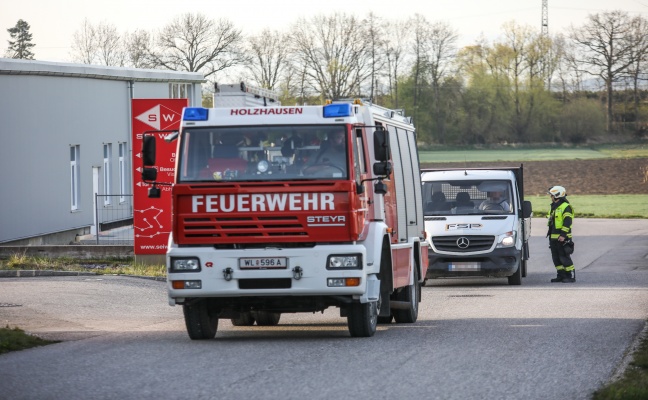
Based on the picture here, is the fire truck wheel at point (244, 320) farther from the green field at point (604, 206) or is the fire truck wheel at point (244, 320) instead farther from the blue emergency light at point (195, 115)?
the green field at point (604, 206)

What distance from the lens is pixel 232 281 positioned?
12.6 meters

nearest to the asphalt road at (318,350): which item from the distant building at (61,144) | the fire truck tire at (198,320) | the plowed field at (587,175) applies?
Result: the fire truck tire at (198,320)

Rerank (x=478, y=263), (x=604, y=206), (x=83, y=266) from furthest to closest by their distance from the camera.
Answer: (x=604, y=206), (x=83, y=266), (x=478, y=263)

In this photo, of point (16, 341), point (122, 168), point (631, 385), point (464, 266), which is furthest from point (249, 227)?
point (122, 168)

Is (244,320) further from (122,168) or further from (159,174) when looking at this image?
(122,168)

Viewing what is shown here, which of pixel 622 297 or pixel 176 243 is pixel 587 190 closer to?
pixel 622 297

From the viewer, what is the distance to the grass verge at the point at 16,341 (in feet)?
40.3

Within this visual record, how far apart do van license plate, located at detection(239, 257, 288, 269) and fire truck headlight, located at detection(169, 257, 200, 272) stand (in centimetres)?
48

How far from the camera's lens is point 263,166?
12781 mm

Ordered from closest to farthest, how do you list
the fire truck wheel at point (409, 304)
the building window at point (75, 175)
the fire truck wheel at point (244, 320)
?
the fire truck wheel at point (244, 320)
the fire truck wheel at point (409, 304)
the building window at point (75, 175)

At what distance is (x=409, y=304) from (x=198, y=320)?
11.2 feet

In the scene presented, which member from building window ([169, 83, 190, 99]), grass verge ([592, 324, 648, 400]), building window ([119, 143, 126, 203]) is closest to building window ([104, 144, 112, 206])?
building window ([119, 143, 126, 203])

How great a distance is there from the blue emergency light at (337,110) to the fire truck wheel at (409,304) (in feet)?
11.0

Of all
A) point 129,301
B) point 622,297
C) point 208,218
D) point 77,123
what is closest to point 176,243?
point 208,218
